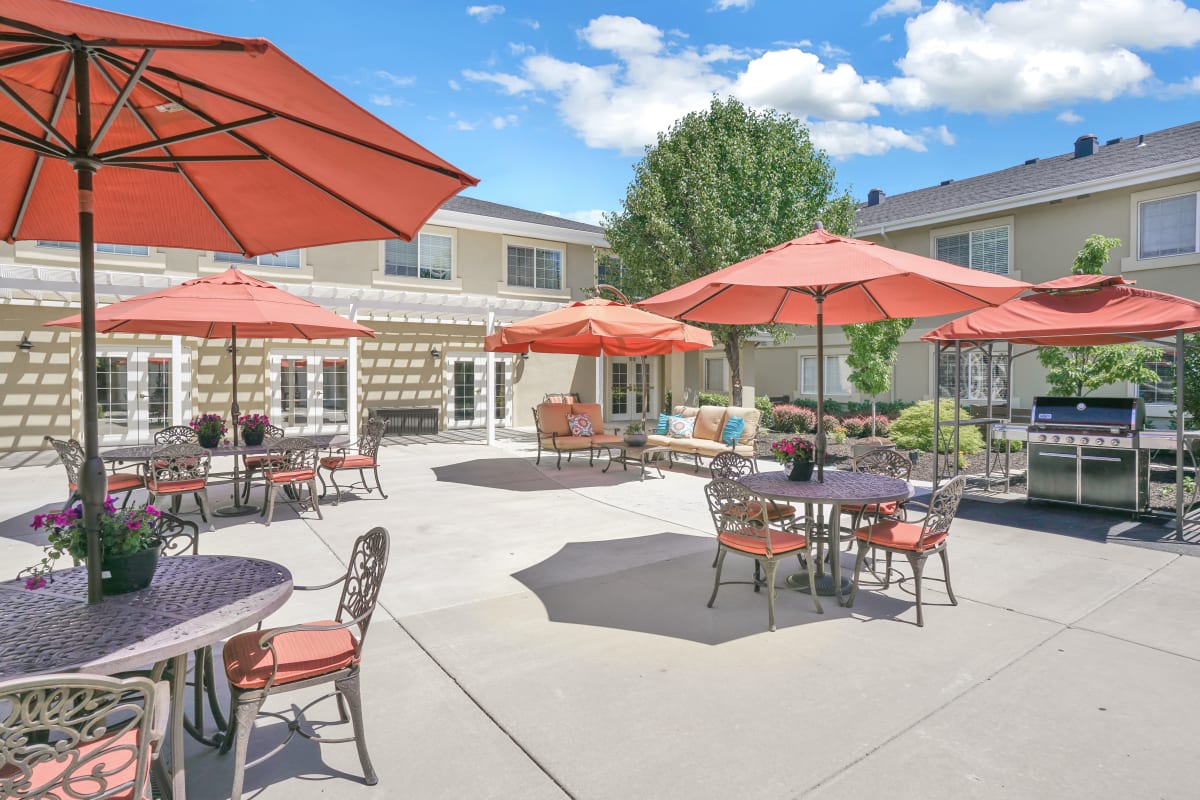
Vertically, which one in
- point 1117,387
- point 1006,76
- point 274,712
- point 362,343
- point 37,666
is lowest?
point 274,712

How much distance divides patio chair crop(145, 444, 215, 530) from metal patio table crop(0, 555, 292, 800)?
4557 millimetres

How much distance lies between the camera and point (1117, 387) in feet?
45.5

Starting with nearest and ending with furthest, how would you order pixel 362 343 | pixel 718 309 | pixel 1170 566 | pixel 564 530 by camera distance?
pixel 1170 566
pixel 718 309
pixel 564 530
pixel 362 343

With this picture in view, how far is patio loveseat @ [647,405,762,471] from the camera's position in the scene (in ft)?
34.7

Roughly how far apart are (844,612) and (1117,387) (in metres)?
13.7

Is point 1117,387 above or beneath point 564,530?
above

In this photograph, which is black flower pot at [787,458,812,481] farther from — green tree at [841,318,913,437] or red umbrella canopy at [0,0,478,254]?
green tree at [841,318,913,437]

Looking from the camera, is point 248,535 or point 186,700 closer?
point 186,700

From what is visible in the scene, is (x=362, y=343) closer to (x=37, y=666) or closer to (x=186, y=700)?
(x=186, y=700)

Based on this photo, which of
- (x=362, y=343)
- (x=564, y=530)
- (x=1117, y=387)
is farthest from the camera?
(x=362, y=343)

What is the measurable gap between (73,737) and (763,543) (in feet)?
12.5

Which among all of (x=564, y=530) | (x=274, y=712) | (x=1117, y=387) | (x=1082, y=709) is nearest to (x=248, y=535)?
(x=564, y=530)

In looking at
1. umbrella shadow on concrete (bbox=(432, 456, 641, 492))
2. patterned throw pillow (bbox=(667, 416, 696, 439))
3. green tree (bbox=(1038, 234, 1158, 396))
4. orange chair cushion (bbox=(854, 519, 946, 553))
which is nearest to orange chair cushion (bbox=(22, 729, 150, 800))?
orange chair cushion (bbox=(854, 519, 946, 553))

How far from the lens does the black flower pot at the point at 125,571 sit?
2.48 metres
